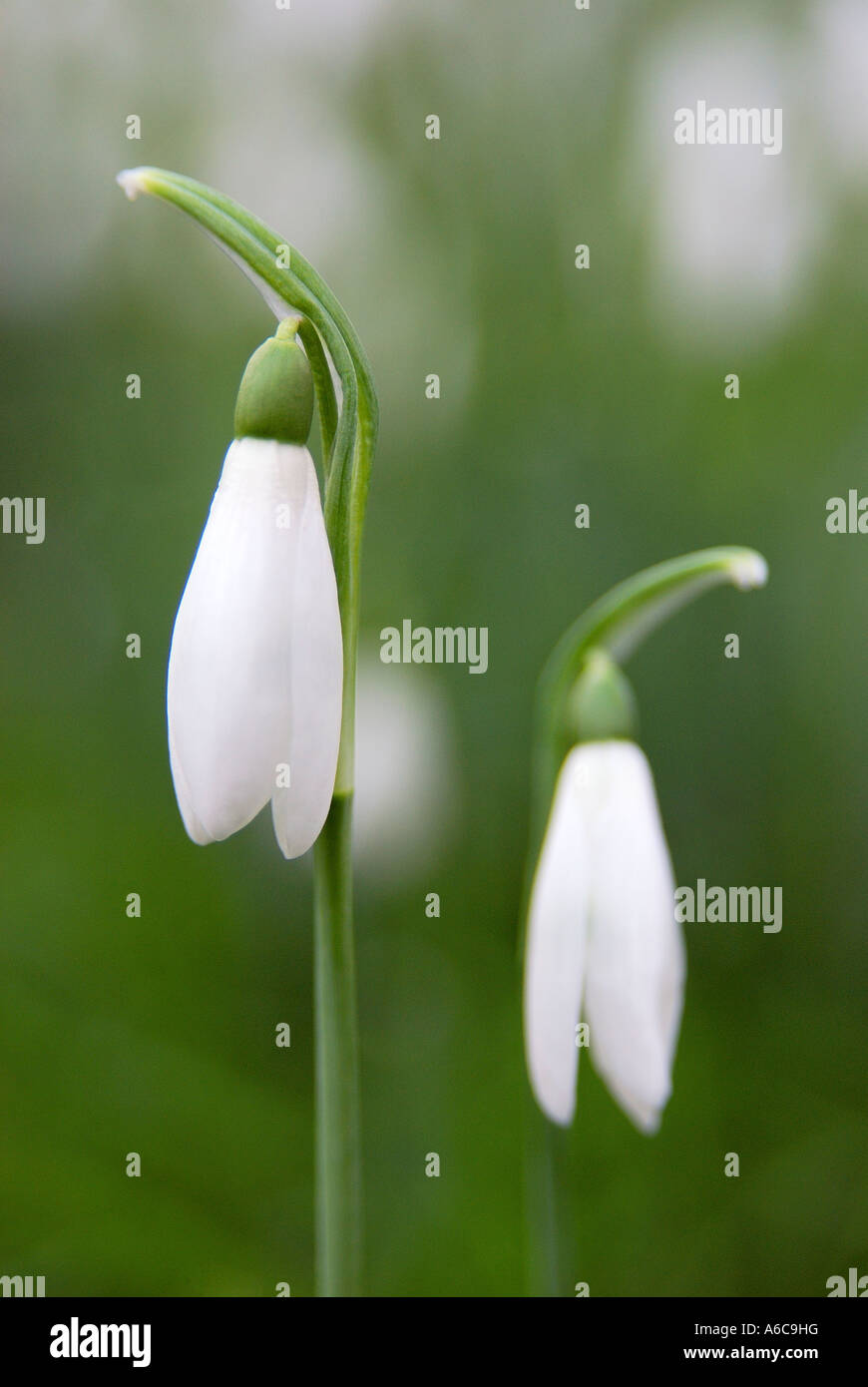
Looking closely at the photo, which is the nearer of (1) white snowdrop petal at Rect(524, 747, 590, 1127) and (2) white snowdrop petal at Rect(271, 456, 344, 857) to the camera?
(2) white snowdrop petal at Rect(271, 456, 344, 857)

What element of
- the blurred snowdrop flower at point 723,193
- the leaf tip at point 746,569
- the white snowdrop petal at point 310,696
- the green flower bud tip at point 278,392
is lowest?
the white snowdrop petal at point 310,696

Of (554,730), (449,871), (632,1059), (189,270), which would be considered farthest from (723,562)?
(189,270)

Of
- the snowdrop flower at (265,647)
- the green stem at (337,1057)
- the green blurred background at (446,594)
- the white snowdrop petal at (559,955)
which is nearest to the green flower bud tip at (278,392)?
the snowdrop flower at (265,647)

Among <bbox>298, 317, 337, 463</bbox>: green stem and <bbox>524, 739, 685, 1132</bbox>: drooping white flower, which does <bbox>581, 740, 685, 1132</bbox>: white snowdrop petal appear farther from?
<bbox>298, 317, 337, 463</bbox>: green stem

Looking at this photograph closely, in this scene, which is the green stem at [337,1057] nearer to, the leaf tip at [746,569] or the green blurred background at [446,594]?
the leaf tip at [746,569]

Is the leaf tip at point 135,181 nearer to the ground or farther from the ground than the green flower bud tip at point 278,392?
farther from the ground

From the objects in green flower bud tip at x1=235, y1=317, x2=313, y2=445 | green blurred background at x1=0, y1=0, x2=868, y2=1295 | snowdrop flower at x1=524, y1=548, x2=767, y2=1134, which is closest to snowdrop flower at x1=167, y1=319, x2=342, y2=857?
green flower bud tip at x1=235, y1=317, x2=313, y2=445
